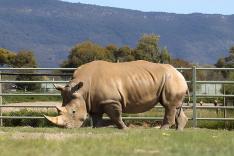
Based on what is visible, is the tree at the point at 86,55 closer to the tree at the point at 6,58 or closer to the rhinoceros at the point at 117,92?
the tree at the point at 6,58

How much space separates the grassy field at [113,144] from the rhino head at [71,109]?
127 cm

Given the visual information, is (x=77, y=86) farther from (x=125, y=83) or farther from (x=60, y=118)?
(x=125, y=83)

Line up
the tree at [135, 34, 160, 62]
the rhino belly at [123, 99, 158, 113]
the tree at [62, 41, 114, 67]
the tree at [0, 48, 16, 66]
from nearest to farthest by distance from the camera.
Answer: the rhino belly at [123, 99, 158, 113]
the tree at [135, 34, 160, 62]
the tree at [0, 48, 16, 66]
the tree at [62, 41, 114, 67]

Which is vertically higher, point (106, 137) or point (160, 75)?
point (160, 75)

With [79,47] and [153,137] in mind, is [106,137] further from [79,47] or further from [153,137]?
[79,47]

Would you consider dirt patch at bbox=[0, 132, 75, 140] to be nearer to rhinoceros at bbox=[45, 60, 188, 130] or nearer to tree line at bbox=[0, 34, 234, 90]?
rhinoceros at bbox=[45, 60, 188, 130]

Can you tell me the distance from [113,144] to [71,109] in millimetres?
3315

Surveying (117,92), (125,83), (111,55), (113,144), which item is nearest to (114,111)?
(117,92)

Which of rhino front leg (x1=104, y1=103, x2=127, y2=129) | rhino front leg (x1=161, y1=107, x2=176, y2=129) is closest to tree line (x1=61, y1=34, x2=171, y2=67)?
rhino front leg (x1=161, y1=107, x2=176, y2=129)

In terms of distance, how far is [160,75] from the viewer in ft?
40.9

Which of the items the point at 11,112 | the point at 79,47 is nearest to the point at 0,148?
the point at 11,112

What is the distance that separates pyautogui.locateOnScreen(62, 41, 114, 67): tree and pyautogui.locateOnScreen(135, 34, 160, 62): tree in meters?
7.59

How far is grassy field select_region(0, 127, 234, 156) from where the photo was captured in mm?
8047

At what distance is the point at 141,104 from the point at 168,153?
14.8 feet
